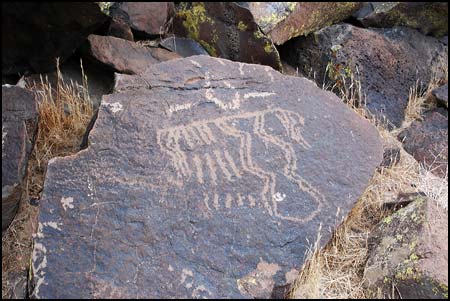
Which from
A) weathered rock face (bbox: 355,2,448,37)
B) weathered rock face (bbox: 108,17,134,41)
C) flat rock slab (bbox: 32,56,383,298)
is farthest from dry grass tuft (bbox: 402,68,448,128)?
weathered rock face (bbox: 108,17,134,41)

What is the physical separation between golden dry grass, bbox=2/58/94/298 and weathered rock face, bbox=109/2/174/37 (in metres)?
0.72

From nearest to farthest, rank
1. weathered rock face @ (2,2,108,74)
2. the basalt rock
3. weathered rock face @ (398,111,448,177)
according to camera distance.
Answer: weathered rock face @ (2,2,108,74) < the basalt rock < weathered rock face @ (398,111,448,177)

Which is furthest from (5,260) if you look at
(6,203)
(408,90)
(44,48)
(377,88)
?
(408,90)

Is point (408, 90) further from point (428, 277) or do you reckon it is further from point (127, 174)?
point (127, 174)

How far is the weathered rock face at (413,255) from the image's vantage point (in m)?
2.86

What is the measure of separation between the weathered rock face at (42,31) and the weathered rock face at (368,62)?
5.77ft

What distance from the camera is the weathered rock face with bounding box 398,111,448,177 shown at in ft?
14.2

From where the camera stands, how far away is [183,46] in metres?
4.64

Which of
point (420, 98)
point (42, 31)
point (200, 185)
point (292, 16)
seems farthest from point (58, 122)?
point (420, 98)

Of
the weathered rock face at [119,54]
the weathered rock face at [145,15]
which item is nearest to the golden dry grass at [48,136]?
the weathered rock face at [119,54]

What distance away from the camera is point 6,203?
308cm

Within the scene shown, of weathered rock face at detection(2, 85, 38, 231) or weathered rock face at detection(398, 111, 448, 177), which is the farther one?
weathered rock face at detection(398, 111, 448, 177)

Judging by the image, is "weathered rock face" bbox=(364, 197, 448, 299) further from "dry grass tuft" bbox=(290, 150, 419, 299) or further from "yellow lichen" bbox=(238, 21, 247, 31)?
"yellow lichen" bbox=(238, 21, 247, 31)

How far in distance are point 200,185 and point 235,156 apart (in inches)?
11.0
